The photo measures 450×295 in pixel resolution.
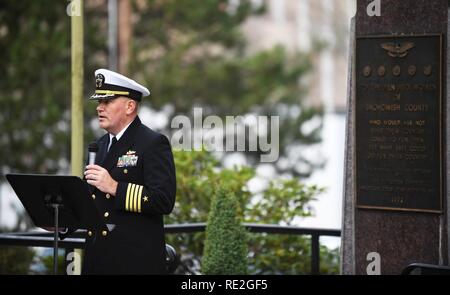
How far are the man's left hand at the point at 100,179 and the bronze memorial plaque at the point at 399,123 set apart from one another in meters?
2.75

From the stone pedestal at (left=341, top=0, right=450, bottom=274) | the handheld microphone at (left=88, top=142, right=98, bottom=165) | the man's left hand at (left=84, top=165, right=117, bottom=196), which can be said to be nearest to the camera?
the man's left hand at (left=84, top=165, right=117, bottom=196)

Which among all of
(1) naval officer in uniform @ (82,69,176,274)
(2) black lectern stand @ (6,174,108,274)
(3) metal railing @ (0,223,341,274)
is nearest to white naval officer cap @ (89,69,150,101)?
(1) naval officer in uniform @ (82,69,176,274)

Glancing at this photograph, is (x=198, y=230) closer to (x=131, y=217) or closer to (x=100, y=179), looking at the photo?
(x=131, y=217)

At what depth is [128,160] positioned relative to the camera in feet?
21.6

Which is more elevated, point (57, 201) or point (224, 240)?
point (57, 201)

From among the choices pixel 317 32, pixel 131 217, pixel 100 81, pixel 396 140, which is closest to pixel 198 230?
pixel 396 140

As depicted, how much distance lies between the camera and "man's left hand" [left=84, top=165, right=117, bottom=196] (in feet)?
20.8

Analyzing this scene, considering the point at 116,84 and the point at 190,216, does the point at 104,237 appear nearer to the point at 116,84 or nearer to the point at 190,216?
the point at 116,84

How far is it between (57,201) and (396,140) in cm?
314

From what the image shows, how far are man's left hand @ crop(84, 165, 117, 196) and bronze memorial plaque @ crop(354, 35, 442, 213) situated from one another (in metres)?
2.75

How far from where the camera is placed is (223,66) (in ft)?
96.2

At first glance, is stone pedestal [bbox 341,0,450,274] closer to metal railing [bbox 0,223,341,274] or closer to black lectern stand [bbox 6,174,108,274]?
metal railing [bbox 0,223,341,274]

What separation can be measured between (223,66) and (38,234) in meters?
20.5

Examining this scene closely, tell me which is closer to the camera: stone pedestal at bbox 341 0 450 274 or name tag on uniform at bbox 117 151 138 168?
name tag on uniform at bbox 117 151 138 168
